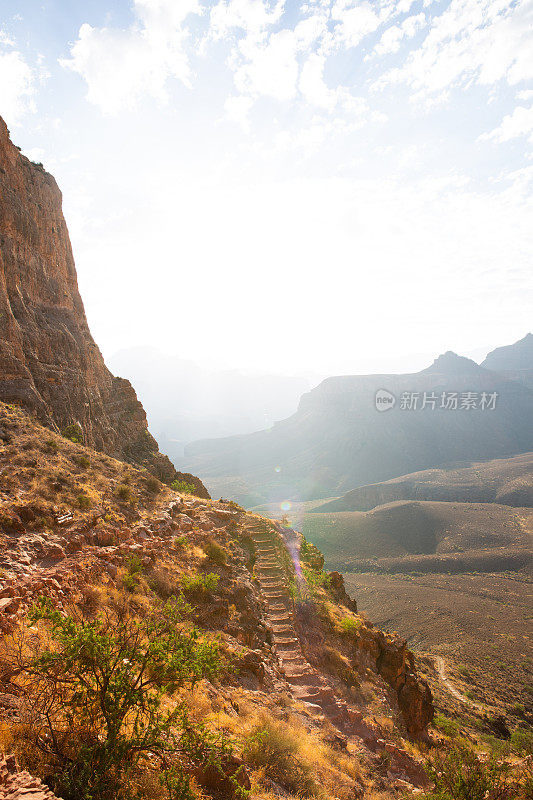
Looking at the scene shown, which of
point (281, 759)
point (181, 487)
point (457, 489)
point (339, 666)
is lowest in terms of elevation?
point (457, 489)

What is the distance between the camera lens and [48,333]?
25.3 metres

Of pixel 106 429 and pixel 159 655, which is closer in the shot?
pixel 159 655

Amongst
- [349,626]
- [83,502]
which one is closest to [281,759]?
[83,502]

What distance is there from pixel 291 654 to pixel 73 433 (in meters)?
18.0

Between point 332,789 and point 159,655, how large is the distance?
6.34 m

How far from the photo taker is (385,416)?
191 metres

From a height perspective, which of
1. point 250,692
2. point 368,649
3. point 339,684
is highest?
point 250,692

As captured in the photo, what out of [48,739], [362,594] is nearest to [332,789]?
[48,739]

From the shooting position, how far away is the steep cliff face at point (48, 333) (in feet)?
68.7

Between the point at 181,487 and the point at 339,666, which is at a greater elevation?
the point at 181,487

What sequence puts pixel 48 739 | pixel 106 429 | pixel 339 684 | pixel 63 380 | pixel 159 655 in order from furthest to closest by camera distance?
pixel 106 429 → pixel 63 380 → pixel 339 684 → pixel 159 655 → pixel 48 739

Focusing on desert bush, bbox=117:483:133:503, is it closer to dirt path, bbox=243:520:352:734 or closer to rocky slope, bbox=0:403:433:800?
rocky slope, bbox=0:403:433:800

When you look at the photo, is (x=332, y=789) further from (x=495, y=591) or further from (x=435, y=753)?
(x=495, y=591)

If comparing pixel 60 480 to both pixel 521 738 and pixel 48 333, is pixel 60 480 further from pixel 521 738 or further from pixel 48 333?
pixel 521 738
